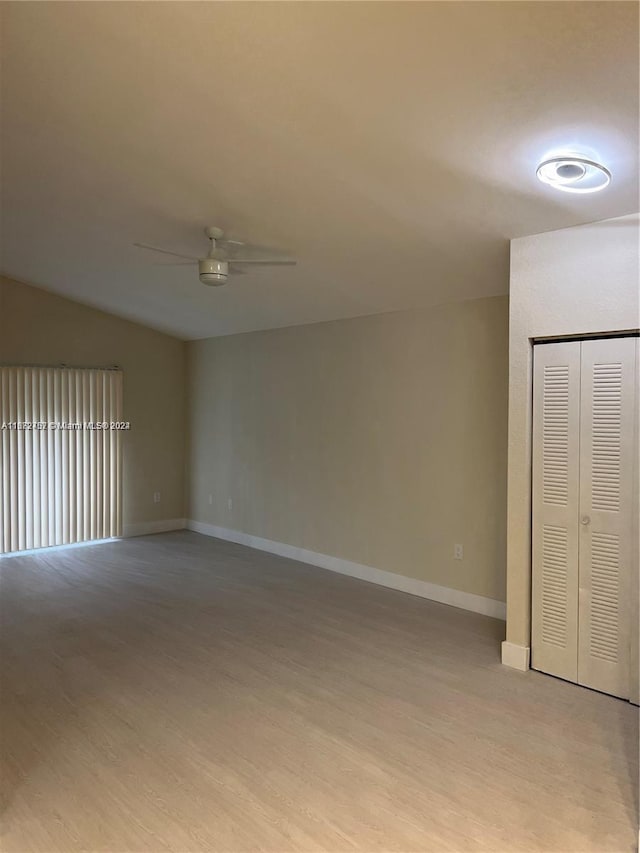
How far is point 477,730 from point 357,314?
3.66m

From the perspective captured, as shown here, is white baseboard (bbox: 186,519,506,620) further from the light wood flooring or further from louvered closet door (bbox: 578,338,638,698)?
louvered closet door (bbox: 578,338,638,698)

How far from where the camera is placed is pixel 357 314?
18.1 feet

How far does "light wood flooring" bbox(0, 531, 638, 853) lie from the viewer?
88.0 inches

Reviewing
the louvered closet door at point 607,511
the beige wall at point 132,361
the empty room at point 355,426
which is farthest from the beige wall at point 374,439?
the louvered closet door at point 607,511

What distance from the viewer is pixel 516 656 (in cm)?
361

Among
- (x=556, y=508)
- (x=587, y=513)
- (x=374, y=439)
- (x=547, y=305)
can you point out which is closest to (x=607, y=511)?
(x=587, y=513)

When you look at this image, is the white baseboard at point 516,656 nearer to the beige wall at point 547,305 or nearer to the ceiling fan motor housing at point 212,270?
the beige wall at point 547,305

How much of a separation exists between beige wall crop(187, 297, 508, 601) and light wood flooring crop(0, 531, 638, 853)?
2.37 feet

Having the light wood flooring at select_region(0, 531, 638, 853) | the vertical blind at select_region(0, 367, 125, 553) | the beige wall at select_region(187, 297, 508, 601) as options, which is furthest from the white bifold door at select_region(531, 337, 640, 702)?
the vertical blind at select_region(0, 367, 125, 553)

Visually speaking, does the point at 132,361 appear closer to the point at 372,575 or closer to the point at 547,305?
the point at 372,575

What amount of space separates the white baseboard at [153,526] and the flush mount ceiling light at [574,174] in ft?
20.1

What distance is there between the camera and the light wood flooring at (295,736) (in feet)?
7.33

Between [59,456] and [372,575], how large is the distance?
375 cm

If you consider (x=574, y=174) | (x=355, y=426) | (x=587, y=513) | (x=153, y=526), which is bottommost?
(x=153, y=526)
